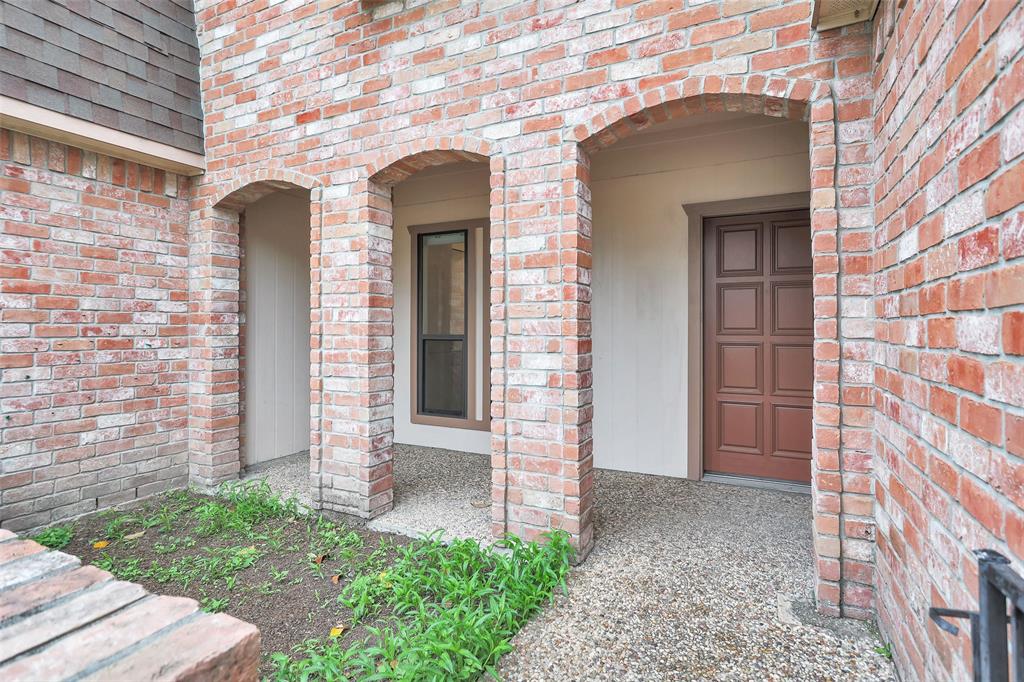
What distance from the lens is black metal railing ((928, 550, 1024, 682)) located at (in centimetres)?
82

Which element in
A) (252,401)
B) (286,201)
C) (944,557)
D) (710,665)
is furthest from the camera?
(286,201)

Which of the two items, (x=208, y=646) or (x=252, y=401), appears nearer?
(x=208, y=646)

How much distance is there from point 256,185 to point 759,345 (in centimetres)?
379

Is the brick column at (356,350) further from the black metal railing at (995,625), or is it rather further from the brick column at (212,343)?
the black metal railing at (995,625)

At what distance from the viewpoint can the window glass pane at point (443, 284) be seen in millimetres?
5012

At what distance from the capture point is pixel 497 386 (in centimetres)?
272

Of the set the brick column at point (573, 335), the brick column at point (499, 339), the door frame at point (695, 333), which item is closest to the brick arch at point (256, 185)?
the brick column at point (499, 339)

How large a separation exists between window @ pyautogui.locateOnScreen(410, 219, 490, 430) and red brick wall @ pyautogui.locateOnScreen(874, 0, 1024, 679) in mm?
3375

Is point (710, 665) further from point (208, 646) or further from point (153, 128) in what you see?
point (153, 128)

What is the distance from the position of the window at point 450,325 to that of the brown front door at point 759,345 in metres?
1.99

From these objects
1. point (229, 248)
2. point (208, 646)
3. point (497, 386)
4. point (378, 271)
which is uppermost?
point (229, 248)

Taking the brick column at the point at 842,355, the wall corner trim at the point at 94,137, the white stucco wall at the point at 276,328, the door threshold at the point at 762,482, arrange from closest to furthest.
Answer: the brick column at the point at 842,355 → the wall corner trim at the point at 94,137 → the door threshold at the point at 762,482 → the white stucco wall at the point at 276,328

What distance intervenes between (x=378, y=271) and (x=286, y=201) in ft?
7.14

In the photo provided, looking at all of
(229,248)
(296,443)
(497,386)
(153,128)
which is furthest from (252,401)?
(497,386)
